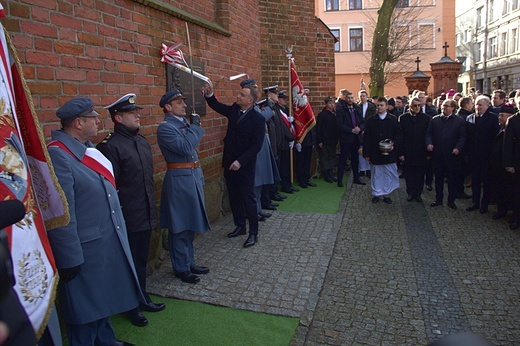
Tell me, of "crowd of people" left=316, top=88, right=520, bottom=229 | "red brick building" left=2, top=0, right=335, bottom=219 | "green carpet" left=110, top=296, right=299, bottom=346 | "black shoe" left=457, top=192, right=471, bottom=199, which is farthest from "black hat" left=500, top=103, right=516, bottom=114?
"green carpet" left=110, top=296, right=299, bottom=346

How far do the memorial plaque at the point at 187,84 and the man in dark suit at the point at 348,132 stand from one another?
4.18m

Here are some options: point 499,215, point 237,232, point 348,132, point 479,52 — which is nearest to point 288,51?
point 348,132

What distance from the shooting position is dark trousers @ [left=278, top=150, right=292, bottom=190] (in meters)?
9.05

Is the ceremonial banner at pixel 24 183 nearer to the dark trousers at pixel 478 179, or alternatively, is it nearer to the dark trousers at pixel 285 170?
the dark trousers at pixel 285 170

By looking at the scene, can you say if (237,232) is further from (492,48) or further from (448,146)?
(492,48)

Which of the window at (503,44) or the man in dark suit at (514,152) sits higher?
the window at (503,44)

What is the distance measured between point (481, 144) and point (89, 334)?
270 inches

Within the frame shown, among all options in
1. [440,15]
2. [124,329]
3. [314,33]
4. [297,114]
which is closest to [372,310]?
[124,329]

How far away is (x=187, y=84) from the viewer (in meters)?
5.88

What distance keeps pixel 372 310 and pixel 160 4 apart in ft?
13.2

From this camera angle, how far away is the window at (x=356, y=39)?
1438 inches

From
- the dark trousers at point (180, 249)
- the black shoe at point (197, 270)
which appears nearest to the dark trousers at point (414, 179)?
the black shoe at point (197, 270)

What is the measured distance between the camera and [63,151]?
2906 mm

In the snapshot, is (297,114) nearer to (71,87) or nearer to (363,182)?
(363,182)
